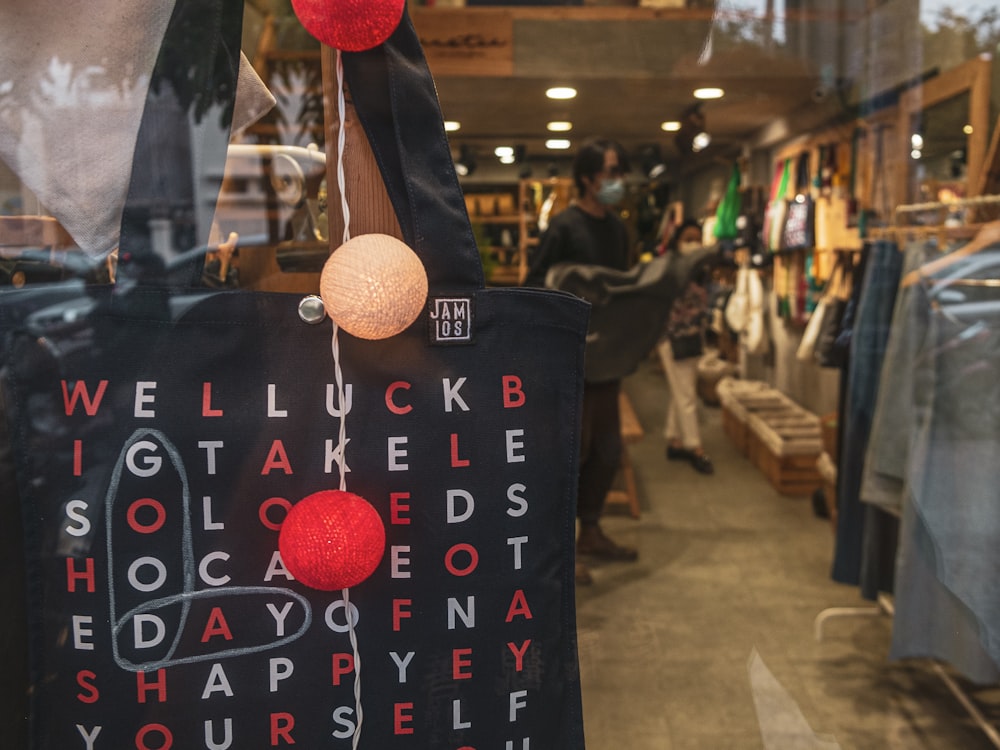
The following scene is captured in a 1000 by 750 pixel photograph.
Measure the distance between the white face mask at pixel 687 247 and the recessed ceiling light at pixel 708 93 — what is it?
25cm

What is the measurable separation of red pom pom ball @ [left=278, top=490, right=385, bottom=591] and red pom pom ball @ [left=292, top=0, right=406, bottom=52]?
291 millimetres

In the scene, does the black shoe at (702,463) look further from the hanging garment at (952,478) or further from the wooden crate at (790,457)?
the hanging garment at (952,478)

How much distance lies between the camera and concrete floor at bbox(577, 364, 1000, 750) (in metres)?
1.30

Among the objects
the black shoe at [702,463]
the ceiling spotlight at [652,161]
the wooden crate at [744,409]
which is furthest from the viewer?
the wooden crate at [744,409]

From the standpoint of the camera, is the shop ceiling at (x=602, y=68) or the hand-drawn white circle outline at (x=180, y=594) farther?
the shop ceiling at (x=602, y=68)

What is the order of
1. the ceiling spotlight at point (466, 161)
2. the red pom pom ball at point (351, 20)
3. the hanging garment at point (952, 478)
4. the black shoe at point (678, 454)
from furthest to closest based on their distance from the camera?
1. the black shoe at point (678, 454)
2. the hanging garment at point (952, 478)
3. the ceiling spotlight at point (466, 161)
4. the red pom pom ball at point (351, 20)

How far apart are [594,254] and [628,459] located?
0.67 m

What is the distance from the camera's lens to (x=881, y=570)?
5.58 feet

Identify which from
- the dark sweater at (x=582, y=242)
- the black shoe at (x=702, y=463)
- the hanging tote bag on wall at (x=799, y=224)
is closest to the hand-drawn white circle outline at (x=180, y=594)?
the dark sweater at (x=582, y=242)

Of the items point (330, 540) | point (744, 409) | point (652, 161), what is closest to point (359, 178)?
point (330, 540)

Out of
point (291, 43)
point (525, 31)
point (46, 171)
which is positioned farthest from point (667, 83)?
point (46, 171)

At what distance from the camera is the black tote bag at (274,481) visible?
553 millimetres

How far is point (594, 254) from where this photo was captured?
1179 mm

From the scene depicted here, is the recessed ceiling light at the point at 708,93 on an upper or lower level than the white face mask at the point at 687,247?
upper
